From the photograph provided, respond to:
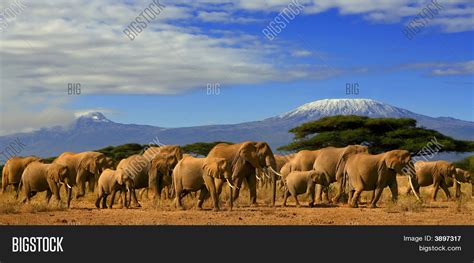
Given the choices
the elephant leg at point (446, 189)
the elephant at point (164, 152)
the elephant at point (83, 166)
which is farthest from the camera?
the elephant at point (83, 166)

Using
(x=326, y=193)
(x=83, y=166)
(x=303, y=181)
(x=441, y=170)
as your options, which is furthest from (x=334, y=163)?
(x=83, y=166)

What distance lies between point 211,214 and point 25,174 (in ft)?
26.6

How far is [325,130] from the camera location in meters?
59.3

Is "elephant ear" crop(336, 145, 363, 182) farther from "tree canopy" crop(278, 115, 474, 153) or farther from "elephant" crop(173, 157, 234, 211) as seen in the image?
"tree canopy" crop(278, 115, 474, 153)

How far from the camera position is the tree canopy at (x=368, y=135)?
55875mm

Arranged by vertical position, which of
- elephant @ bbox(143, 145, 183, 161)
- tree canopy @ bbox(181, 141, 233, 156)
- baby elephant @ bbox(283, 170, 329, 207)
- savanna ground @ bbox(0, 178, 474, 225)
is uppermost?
tree canopy @ bbox(181, 141, 233, 156)

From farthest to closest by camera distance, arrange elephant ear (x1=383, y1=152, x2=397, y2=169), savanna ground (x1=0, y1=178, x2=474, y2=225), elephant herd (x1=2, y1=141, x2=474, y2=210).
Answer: elephant ear (x1=383, y1=152, x2=397, y2=169) < elephant herd (x1=2, y1=141, x2=474, y2=210) < savanna ground (x1=0, y1=178, x2=474, y2=225)

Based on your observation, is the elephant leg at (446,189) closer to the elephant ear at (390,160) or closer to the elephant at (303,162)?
the elephant at (303,162)

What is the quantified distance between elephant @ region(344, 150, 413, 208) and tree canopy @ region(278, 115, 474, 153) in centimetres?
3189

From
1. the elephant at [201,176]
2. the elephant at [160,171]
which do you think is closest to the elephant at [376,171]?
the elephant at [201,176]

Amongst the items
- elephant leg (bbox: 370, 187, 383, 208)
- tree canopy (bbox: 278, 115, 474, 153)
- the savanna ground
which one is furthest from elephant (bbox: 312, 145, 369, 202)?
tree canopy (bbox: 278, 115, 474, 153)

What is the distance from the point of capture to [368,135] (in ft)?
188

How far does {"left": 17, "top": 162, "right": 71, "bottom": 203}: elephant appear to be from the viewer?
24.3 meters
